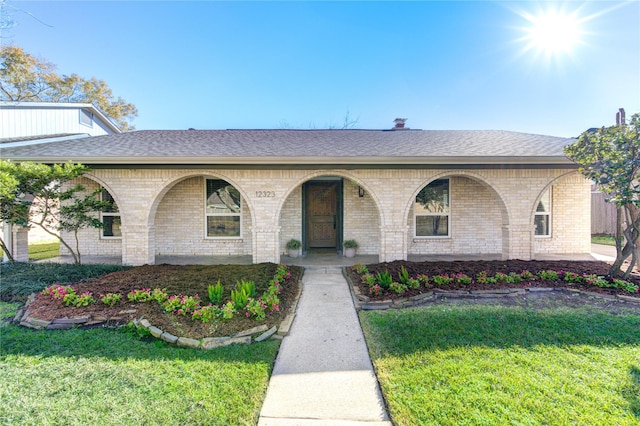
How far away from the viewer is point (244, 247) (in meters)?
8.69

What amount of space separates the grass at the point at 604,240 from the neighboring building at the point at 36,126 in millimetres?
19934

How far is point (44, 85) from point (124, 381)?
28069 mm

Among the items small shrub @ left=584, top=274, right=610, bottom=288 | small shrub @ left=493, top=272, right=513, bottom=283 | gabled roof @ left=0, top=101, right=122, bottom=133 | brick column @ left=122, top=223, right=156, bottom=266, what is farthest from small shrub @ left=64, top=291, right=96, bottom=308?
small shrub @ left=584, top=274, right=610, bottom=288

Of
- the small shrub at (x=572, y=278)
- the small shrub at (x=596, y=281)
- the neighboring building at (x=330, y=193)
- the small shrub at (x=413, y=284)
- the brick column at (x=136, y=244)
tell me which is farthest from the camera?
the brick column at (x=136, y=244)

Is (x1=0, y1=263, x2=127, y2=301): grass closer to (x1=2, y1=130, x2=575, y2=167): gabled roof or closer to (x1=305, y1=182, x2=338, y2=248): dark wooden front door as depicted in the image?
(x1=2, y1=130, x2=575, y2=167): gabled roof

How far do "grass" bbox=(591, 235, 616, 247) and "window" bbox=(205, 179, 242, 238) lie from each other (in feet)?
46.6

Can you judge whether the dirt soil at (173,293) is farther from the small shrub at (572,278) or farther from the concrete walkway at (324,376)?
the small shrub at (572,278)

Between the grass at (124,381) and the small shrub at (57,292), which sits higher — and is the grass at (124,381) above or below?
below

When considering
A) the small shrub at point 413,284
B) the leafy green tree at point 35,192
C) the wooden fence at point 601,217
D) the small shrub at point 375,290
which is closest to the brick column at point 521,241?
the small shrub at point 413,284

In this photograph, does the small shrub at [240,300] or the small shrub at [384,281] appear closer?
the small shrub at [240,300]

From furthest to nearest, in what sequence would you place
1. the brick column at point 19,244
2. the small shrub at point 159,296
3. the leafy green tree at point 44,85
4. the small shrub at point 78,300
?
the leafy green tree at point 44,85 < the brick column at point 19,244 < the small shrub at point 159,296 < the small shrub at point 78,300

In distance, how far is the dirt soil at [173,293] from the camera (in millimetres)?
3840

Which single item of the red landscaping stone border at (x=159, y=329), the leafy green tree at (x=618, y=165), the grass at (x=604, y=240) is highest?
the leafy green tree at (x=618, y=165)

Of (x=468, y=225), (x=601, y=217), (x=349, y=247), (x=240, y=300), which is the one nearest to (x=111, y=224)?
(x=240, y=300)
